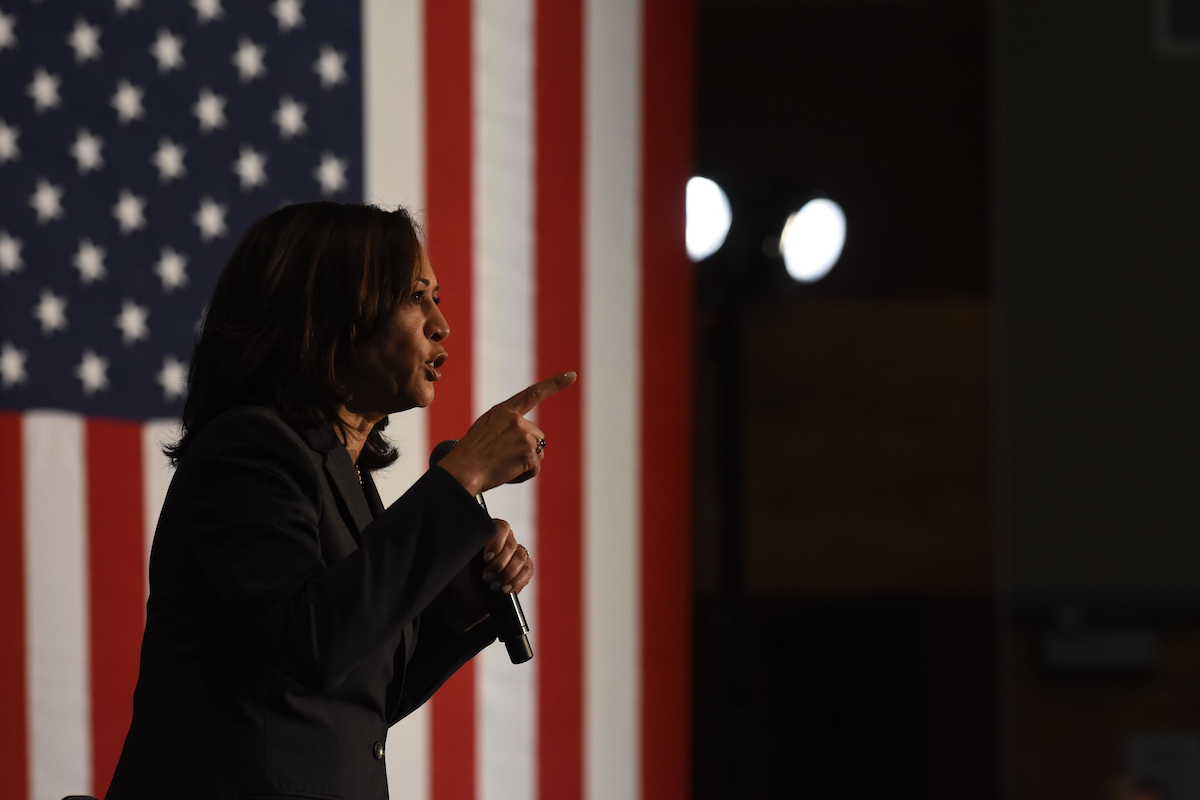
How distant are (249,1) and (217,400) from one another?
144 cm

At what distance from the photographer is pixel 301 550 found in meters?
0.89

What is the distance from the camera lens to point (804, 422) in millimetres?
3666

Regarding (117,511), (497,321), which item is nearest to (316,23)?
(497,321)

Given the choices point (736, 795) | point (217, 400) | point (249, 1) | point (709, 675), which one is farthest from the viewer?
point (709, 675)

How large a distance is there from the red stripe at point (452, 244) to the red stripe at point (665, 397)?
1.28ft

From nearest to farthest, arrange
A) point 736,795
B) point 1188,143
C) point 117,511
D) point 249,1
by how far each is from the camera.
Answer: point 117,511, point 249,1, point 736,795, point 1188,143

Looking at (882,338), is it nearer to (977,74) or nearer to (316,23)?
(977,74)

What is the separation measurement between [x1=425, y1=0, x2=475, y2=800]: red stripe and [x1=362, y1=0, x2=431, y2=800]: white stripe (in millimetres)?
18

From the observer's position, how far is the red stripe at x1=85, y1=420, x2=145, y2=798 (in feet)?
6.63

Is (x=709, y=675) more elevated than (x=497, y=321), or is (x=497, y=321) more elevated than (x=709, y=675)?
(x=497, y=321)

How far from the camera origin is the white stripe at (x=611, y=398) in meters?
2.34

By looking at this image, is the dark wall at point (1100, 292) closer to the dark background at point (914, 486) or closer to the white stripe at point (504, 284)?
the dark background at point (914, 486)

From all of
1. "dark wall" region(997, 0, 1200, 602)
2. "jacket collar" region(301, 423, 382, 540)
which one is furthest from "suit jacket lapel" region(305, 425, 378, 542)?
"dark wall" region(997, 0, 1200, 602)

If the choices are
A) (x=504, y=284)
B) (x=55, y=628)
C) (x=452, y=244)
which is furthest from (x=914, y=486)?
(x=55, y=628)
